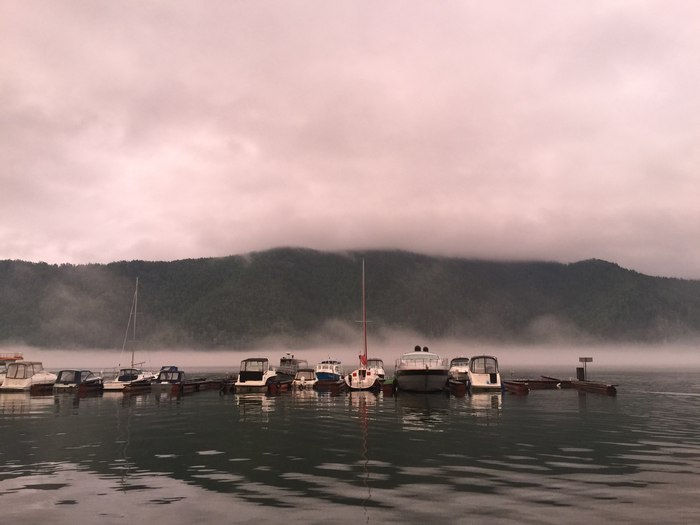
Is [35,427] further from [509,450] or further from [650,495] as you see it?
[650,495]

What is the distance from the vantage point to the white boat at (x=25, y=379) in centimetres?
6725

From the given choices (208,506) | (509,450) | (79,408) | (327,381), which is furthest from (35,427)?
(327,381)

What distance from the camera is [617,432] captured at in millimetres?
28062

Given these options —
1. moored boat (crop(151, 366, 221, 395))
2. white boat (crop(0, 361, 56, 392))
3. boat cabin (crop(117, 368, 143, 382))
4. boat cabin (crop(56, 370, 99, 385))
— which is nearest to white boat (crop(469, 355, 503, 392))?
moored boat (crop(151, 366, 221, 395))

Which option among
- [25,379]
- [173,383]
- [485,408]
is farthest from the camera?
[173,383]

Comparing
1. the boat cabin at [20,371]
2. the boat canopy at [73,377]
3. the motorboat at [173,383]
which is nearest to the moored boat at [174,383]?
the motorboat at [173,383]

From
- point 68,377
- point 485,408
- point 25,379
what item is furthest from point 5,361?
point 485,408

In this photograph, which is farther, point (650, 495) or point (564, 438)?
point (564, 438)

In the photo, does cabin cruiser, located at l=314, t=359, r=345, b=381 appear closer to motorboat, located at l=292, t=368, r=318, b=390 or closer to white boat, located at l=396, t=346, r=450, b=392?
motorboat, located at l=292, t=368, r=318, b=390

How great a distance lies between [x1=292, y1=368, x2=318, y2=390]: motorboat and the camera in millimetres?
72688

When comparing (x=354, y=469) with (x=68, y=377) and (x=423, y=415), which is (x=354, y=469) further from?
(x=68, y=377)

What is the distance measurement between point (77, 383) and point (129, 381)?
7.16 metres

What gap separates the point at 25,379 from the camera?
6819cm

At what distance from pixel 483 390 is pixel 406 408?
20954mm
